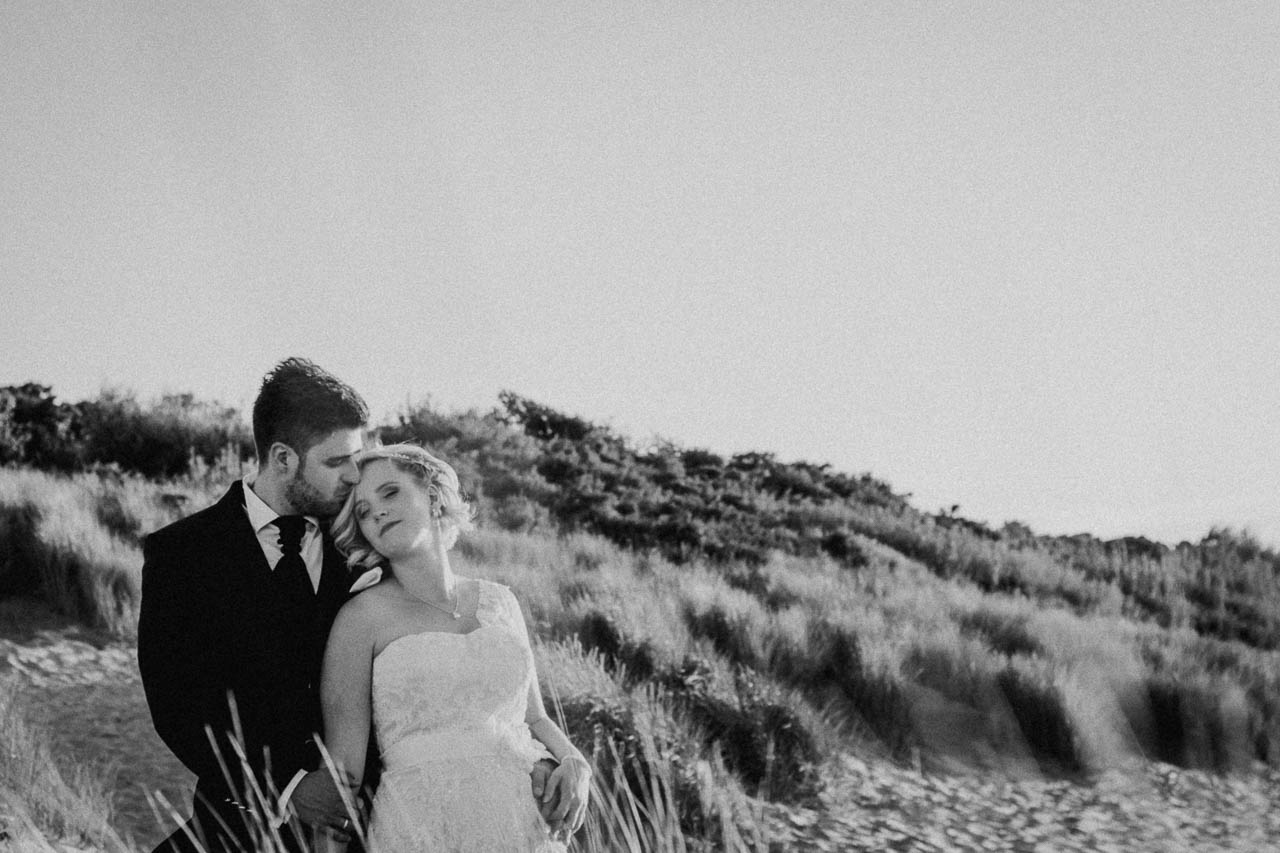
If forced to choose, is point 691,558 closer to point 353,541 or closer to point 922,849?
point 922,849

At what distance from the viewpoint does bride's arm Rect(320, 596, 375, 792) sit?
276cm

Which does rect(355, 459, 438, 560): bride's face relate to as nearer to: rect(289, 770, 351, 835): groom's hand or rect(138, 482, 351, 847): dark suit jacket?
rect(138, 482, 351, 847): dark suit jacket

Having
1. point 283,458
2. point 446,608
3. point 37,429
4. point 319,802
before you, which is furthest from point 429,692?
point 37,429

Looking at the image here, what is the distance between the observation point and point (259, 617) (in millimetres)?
2859

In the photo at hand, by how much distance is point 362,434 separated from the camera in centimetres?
328

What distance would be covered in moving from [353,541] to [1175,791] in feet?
22.5

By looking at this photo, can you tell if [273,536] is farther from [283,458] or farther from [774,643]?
[774,643]

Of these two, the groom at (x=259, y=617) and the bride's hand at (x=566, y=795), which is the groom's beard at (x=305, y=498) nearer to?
the groom at (x=259, y=617)

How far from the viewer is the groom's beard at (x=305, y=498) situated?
10.0 ft

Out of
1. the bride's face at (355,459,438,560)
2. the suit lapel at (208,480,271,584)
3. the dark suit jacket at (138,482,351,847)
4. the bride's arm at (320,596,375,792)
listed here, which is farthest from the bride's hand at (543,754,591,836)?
the suit lapel at (208,480,271,584)

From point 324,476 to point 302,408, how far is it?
0.78 feet

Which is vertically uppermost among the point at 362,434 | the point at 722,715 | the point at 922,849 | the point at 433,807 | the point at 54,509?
the point at 362,434

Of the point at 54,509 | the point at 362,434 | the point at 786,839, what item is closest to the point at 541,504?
the point at 54,509

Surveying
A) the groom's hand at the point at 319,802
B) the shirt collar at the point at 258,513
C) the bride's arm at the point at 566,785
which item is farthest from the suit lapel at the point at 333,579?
the bride's arm at the point at 566,785
